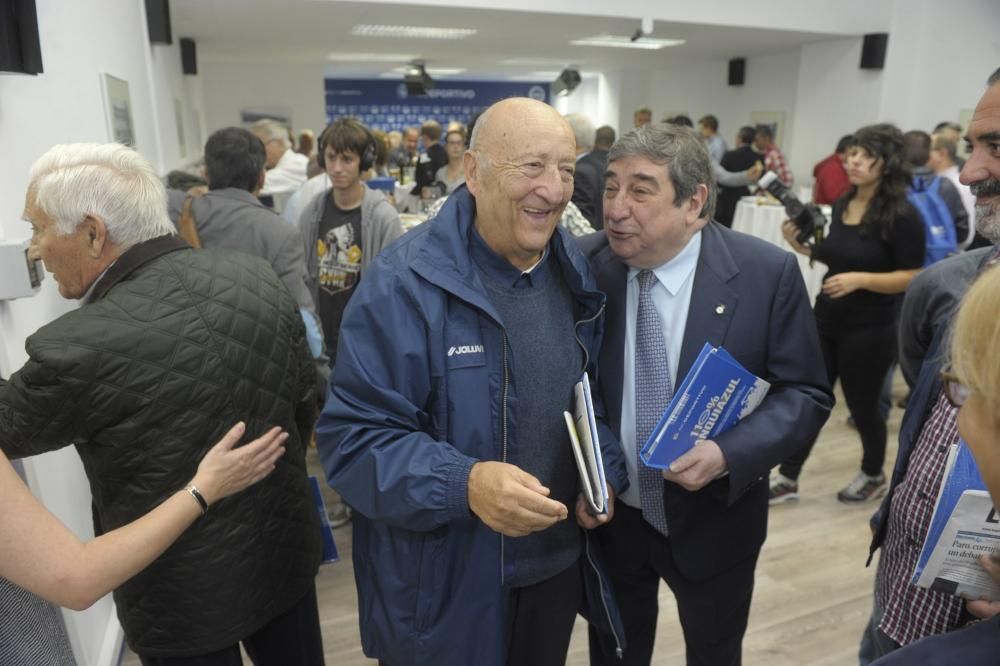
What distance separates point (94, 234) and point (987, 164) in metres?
1.72

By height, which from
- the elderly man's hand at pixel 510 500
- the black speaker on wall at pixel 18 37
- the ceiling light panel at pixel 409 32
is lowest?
the elderly man's hand at pixel 510 500

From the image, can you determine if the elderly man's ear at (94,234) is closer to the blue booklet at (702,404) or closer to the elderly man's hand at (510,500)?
the elderly man's hand at (510,500)

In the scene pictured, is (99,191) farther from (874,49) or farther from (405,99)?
(405,99)

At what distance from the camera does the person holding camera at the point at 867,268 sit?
113 inches

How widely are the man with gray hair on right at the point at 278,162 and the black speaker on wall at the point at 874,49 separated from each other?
7142 millimetres

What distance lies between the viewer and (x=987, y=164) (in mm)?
1301

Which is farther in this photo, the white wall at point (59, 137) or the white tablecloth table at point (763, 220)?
the white tablecloth table at point (763, 220)

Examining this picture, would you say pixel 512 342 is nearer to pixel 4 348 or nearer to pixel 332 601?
pixel 4 348

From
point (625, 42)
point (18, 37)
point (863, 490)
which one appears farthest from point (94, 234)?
point (625, 42)

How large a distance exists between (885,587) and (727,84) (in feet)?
40.7

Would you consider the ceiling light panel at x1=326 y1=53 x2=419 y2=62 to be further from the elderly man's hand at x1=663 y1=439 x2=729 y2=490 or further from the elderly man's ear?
the elderly man's hand at x1=663 y1=439 x2=729 y2=490

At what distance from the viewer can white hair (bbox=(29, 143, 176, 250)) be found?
1300mm

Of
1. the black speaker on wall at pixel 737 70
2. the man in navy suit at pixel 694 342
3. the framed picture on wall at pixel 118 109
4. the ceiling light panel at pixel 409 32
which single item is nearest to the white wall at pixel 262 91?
the ceiling light panel at pixel 409 32

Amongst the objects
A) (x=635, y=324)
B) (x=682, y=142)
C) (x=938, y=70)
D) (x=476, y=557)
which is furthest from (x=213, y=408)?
(x=938, y=70)
